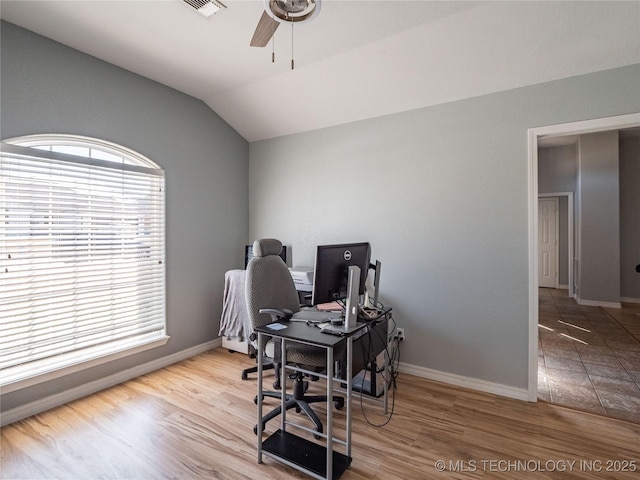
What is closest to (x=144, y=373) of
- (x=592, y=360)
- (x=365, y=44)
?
(x=365, y=44)

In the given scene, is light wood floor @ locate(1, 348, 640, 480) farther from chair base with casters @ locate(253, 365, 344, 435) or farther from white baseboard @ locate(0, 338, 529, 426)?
chair base with casters @ locate(253, 365, 344, 435)

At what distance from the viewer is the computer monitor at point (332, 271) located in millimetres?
1886

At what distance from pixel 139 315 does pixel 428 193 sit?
9.83 feet

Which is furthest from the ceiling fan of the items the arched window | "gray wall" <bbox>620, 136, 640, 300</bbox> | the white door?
the white door

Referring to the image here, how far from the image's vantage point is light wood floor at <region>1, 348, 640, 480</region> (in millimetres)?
1791

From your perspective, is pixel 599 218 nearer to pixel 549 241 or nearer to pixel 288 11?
pixel 549 241

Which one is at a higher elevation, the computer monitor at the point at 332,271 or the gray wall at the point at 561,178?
the gray wall at the point at 561,178

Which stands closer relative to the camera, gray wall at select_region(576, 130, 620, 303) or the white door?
gray wall at select_region(576, 130, 620, 303)

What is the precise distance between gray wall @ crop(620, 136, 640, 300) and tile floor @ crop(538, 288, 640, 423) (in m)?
0.80

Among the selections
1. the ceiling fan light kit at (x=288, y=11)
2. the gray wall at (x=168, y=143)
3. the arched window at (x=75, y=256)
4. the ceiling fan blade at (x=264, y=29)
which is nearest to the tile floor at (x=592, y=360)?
the ceiling fan light kit at (x=288, y=11)

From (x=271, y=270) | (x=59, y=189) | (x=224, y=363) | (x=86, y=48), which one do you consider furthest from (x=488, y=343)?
(x=86, y=48)

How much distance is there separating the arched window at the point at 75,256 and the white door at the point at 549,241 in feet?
26.0

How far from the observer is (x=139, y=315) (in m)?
3.02

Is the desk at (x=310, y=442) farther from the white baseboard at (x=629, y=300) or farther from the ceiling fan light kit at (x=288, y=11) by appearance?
the white baseboard at (x=629, y=300)
